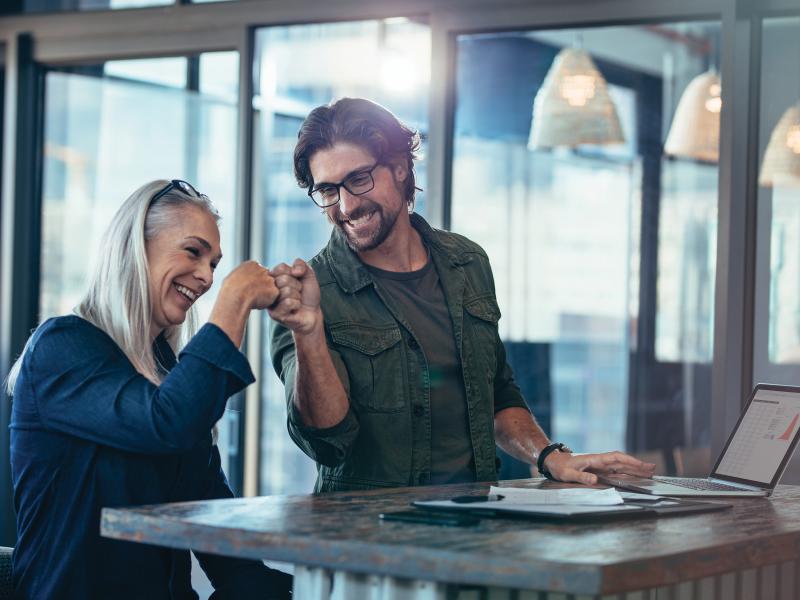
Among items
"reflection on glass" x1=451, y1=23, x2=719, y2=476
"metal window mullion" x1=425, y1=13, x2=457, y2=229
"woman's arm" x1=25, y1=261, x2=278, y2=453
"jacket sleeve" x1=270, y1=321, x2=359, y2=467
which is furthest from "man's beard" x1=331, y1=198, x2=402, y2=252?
"reflection on glass" x1=451, y1=23, x2=719, y2=476

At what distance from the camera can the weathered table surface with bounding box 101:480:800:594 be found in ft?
4.88

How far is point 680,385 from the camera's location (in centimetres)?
636

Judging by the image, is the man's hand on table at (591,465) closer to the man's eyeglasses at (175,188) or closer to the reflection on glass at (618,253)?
the man's eyeglasses at (175,188)

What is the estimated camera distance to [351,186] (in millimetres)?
2584

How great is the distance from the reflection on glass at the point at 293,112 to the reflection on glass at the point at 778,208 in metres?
1.26

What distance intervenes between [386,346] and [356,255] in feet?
0.76

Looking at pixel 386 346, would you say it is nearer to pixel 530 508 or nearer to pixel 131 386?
pixel 131 386

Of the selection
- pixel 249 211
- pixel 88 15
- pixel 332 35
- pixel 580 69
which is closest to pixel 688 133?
pixel 580 69

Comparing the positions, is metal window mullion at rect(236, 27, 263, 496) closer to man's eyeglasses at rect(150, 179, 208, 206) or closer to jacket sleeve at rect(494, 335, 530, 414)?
jacket sleeve at rect(494, 335, 530, 414)

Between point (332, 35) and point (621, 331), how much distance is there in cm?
275

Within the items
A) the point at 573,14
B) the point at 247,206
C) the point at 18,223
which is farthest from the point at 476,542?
the point at 18,223

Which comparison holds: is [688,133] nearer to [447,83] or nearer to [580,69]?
[580,69]

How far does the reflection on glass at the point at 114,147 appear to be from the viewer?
457 centimetres

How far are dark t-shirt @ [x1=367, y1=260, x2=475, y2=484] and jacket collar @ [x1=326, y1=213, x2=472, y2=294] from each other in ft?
0.13
